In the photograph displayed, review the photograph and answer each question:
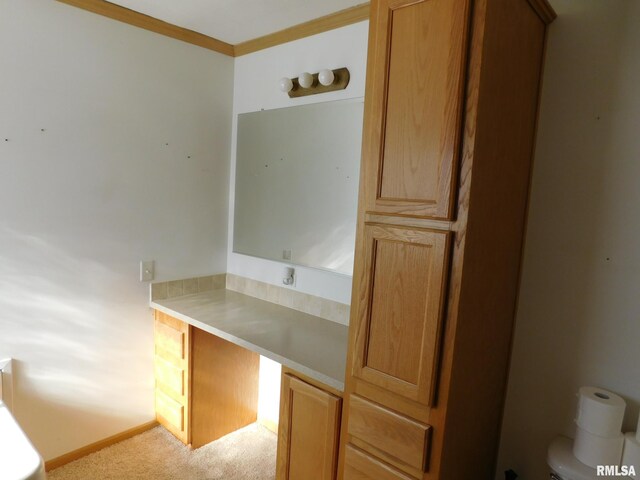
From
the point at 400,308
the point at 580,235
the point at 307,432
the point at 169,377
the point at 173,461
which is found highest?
the point at 580,235

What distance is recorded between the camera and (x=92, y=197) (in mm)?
2121

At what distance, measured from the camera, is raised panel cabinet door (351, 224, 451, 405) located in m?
1.22

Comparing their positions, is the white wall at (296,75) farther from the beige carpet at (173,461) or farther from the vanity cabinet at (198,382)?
the beige carpet at (173,461)

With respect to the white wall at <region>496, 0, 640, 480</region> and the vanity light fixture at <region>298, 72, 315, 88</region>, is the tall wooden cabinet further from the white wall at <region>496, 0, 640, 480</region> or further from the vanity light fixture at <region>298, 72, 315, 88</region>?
the vanity light fixture at <region>298, 72, 315, 88</region>

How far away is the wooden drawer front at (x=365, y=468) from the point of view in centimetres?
137

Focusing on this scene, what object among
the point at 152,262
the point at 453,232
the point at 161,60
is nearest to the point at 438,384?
the point at 453,232

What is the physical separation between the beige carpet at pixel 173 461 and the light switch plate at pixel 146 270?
0.94 meters

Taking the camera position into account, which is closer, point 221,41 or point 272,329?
point 272,329

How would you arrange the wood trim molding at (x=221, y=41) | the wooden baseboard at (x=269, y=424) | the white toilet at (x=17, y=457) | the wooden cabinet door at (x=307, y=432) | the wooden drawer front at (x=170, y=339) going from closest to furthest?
the white toilet at (x=17, y=457), the wooden cabinet door at (x=307, y=432), the wood trim molding at (x=221, y=41), the wooden drawer front at (x=170, y=339), the wooden baseboard at (x=269, y=424)

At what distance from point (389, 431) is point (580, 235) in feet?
3.14

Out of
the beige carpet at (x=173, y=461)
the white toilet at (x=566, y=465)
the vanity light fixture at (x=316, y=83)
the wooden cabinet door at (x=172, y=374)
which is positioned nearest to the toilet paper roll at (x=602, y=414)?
the white toilet at (x=566, y=465)

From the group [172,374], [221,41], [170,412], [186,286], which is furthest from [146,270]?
[221,41]

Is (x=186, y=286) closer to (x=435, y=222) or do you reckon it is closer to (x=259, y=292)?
(x=259, y=292)

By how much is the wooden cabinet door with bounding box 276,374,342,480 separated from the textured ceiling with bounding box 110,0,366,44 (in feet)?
5.59
